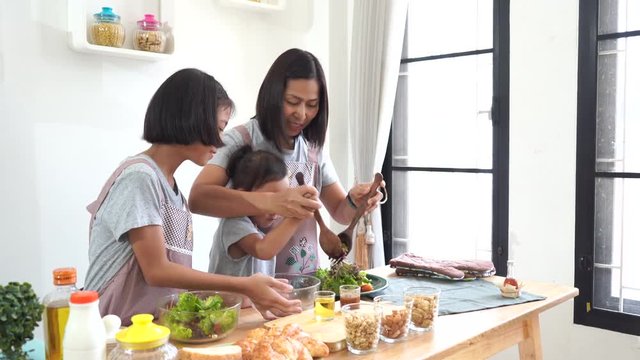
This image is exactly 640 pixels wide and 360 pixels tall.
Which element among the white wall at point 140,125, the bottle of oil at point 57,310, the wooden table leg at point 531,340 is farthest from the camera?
the white wall at point 140,125

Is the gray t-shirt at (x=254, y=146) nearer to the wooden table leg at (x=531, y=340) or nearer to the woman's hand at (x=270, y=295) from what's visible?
the woman's hand at (x=270, y=295)

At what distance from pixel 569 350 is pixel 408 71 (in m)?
1.73

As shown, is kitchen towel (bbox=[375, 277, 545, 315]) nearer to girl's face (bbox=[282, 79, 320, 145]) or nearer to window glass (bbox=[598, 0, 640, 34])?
girl's face (bbox=[282, 79, 320, 145])

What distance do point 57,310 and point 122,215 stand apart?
34cm

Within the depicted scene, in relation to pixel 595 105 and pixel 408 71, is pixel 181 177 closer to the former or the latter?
pixel 408 71

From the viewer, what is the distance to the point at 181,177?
9.33ft

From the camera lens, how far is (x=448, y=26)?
319 cm

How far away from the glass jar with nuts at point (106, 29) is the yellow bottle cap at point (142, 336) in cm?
178

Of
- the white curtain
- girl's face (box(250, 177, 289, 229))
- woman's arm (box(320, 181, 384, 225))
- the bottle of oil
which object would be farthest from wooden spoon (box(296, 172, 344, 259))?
the white curtain

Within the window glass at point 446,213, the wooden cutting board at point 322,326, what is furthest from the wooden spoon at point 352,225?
the window glass at point 446,213

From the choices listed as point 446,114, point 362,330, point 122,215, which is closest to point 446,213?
point 446,114

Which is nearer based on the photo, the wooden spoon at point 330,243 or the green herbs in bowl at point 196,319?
the green herbs in bowl at point 196,319

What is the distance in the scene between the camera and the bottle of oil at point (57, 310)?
100 cm

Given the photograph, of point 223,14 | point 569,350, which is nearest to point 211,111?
point 223,14
